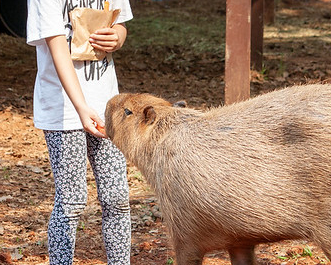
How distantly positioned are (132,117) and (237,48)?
1.71 meters

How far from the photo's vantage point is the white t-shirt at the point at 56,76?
2.95m

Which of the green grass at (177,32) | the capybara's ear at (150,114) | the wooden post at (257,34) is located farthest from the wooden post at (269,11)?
the capybara's ear at (150,114)

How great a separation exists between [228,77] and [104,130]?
1717mm

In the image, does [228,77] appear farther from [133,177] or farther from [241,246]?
[241,246]

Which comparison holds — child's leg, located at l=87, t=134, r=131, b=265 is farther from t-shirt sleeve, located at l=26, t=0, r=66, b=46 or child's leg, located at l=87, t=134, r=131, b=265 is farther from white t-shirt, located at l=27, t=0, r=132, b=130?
t-shirt sleeve, located at l=26, t=0, r=66, b=46

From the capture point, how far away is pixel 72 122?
309 centimetres

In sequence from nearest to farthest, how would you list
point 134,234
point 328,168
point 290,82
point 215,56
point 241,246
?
point 328,168 < point 241,246 < point 134,234 < point 290,82 < point 215,56

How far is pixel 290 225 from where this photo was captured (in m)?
2.62

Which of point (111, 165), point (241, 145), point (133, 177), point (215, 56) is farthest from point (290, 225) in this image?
point (215, 56)

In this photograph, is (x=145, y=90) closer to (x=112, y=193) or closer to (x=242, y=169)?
(x=112, y=193)

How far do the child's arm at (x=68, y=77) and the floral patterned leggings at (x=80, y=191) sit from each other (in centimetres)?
19

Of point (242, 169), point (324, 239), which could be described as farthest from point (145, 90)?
point (324, 239)

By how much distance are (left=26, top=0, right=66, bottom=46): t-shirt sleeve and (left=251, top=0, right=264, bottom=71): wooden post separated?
4.94 m

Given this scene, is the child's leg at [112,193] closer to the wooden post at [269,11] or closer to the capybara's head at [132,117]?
the capybara's head at [132,117]
